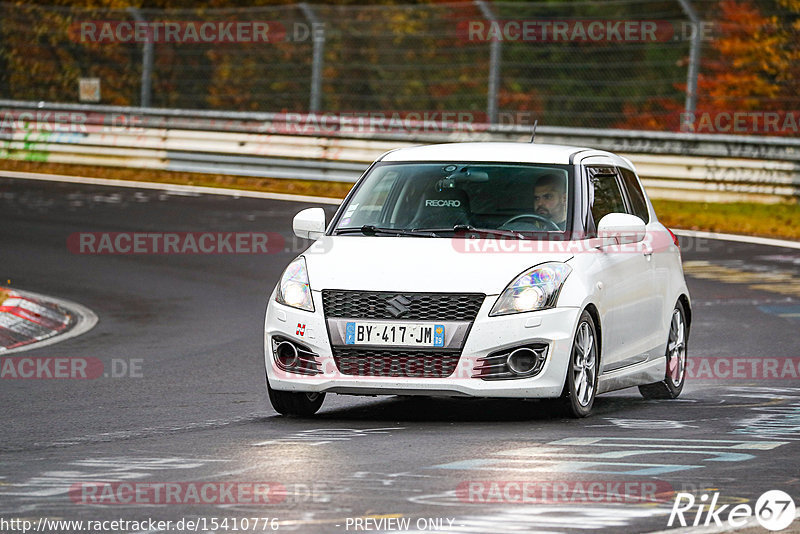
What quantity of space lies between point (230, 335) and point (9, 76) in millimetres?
18579

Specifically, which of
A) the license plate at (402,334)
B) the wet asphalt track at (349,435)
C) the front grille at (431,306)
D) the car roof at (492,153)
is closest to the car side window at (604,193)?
the car roof at (492,153)

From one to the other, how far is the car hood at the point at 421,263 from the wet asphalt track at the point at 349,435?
0.80 m

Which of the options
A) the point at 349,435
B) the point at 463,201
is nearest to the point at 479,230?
the point at 463,201

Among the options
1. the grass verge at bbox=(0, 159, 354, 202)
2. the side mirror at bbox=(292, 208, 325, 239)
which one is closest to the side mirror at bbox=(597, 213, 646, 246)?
the side mirror at bbox=(292, 208, 325, 239)

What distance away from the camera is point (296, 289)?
9727mm

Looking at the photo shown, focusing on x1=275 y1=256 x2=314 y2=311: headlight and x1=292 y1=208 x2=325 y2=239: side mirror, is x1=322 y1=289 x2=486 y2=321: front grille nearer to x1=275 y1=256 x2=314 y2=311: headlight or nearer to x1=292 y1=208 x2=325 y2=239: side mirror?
x1=275 y1=256 x2=314 y2=311: headlight

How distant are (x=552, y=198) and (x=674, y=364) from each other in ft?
5.50

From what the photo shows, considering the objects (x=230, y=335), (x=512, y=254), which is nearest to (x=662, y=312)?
(x=512, y=254)

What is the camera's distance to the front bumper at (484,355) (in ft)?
30.5

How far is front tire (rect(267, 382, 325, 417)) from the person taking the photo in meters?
9.91

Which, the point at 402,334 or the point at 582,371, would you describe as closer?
the point at 402,334

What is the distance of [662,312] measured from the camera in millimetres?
11078

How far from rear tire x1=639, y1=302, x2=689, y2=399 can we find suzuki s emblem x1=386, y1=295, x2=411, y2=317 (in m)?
2.54

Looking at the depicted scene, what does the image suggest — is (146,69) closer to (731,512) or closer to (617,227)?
Answer: (617,227)
